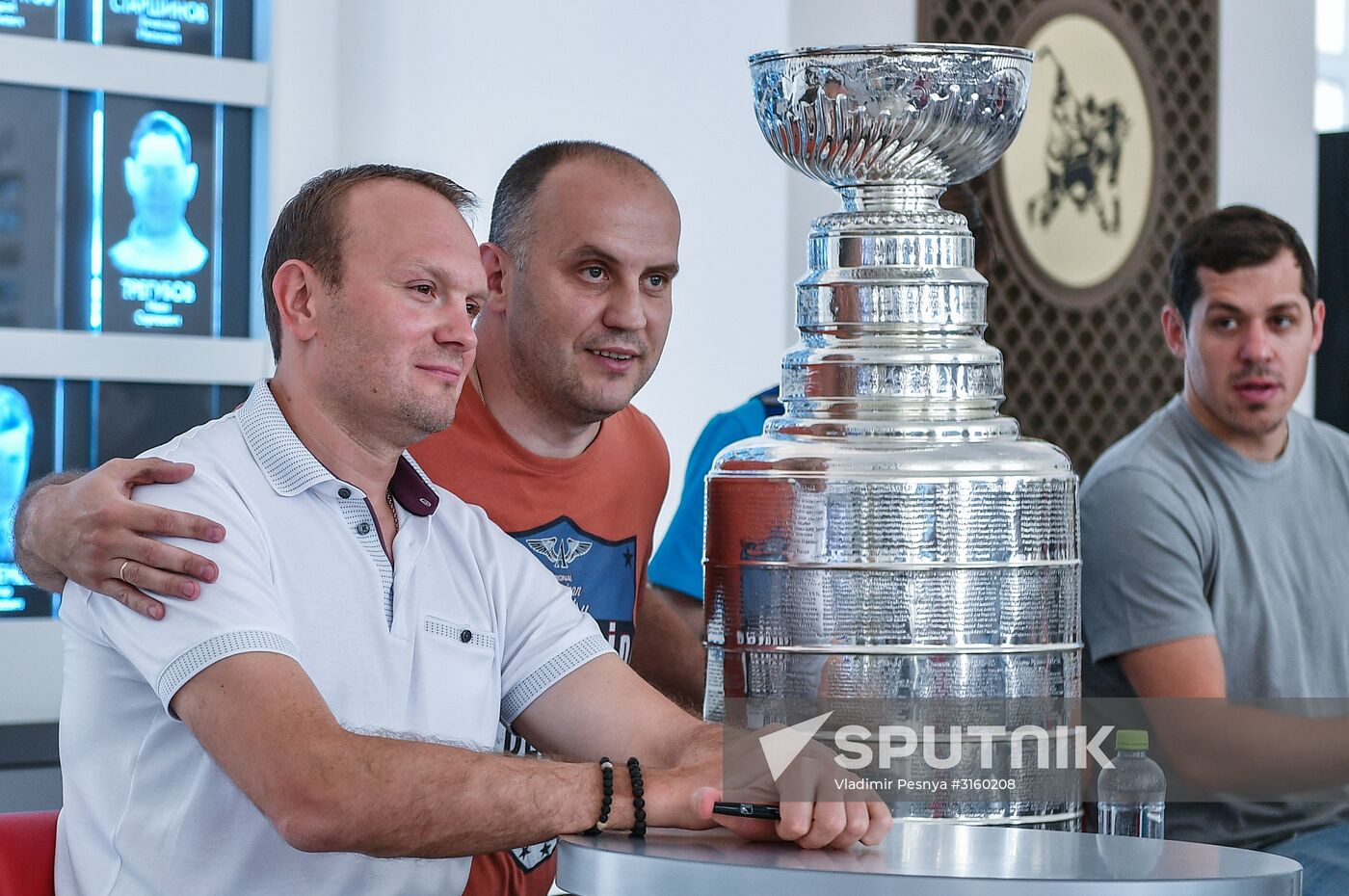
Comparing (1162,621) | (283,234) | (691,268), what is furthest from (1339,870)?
(691,268)

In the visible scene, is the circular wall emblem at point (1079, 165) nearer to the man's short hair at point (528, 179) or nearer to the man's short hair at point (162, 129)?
the man's short hair at point (162, 129)

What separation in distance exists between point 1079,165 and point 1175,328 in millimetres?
1981

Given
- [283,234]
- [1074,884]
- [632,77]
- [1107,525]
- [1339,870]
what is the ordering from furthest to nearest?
[632,77], [1107,525], [1339,870], [283,234], [1074,884]

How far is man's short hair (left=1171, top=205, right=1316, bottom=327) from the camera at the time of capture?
233cm

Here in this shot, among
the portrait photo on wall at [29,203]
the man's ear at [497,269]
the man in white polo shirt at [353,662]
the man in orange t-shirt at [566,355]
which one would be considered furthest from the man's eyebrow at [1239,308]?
the portrait photo on wall at [29,203]

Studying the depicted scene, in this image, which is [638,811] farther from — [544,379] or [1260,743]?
[1260,743]

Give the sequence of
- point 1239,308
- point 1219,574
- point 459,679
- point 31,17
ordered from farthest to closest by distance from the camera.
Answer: point 31,17
point 1239,308
point 1219,574
point 459,679

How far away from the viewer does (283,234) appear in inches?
63.7

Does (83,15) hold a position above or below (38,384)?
above

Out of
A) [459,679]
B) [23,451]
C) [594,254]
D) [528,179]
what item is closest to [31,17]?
[23,451]

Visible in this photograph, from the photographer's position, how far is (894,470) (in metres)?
1.36

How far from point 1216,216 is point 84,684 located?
5.50 feet

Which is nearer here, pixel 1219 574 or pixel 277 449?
pixel 277 449

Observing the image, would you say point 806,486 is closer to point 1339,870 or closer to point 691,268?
point 1339,870
